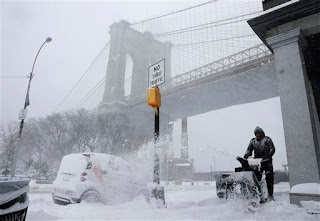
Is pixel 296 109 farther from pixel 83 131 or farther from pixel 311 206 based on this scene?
pixel 83 131

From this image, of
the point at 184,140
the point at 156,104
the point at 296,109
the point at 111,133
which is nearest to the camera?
the point at 296,109

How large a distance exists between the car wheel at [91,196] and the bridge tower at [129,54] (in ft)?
140

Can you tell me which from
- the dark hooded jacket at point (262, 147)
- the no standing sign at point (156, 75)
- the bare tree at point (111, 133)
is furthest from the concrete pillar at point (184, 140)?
the no standing sign at point (156, 75)

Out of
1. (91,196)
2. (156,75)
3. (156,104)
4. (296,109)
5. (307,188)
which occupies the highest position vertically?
(156,75)

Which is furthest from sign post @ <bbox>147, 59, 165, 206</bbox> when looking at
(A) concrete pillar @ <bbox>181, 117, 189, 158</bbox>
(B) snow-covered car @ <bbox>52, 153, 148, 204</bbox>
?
(A) concrete pillar @ <bbox>181, 117, 189, 158</bbox>

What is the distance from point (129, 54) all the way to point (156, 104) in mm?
54086

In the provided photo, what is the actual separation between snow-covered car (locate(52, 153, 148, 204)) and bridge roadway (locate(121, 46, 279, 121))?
2784 centimetres

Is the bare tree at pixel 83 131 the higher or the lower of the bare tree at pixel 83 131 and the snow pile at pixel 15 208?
the higher

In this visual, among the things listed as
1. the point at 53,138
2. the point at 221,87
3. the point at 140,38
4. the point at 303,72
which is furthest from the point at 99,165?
the point at 140,38

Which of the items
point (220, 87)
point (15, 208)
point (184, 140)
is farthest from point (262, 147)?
point (184, 140)

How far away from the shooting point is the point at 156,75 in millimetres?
5527

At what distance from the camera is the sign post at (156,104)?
15.0ft

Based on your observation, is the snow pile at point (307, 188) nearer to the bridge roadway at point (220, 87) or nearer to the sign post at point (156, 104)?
the sign post at point (156, 104)

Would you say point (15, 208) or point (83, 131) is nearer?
point (15, 208)
